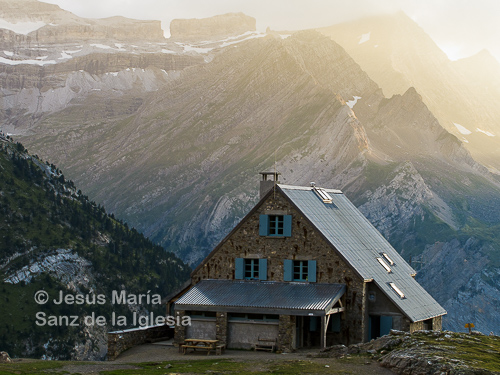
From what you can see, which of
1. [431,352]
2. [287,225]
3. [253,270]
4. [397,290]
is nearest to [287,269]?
[253,270]

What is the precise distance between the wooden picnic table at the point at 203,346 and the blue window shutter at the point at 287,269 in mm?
7030

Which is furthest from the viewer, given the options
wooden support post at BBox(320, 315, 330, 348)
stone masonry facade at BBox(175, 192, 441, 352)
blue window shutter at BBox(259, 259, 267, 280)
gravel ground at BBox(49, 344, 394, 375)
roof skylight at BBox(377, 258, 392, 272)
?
roof skylight at BBox(377, 258, 392, 272)

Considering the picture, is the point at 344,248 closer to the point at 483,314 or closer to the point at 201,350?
the point at 201,350

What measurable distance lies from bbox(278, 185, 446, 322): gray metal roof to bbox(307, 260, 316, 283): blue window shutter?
195cm

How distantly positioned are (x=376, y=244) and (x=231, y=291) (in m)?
13.7

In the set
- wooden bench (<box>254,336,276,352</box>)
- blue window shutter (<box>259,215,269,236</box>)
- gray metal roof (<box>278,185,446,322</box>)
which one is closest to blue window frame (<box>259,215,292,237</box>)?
blue window shutter (<box>259,215,269,236</box>)

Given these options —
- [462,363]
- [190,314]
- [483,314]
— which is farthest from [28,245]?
[462,363]

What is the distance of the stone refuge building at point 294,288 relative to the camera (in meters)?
54.7

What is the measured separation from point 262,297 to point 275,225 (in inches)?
220

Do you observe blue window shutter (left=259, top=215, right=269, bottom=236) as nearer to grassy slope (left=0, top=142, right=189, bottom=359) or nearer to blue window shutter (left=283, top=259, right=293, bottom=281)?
blue window shutter (left=283, top=259, right=293, bottom=281)

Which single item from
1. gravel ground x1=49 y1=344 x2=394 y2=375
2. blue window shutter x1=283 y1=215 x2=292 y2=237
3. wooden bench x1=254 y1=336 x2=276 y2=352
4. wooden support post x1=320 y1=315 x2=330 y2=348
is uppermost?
blue window shutter x1=283 y1=215 x2=292 y2=237

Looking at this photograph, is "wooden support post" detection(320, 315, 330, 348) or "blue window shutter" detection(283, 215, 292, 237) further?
"blue window shutter" detection(283, 215, 292, 237)

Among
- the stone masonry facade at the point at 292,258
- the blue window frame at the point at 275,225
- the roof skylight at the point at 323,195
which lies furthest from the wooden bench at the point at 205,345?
the roof skylight at the point at 323,195

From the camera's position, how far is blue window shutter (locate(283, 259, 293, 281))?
190 feet
